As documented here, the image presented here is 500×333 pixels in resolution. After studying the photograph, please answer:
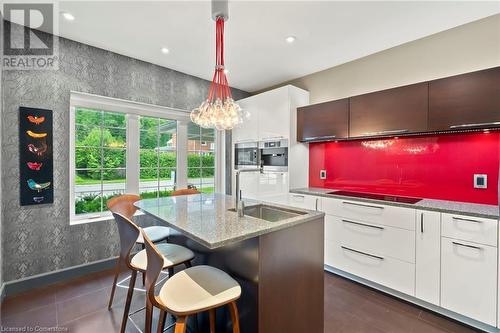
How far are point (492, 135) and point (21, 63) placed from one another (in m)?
4.42

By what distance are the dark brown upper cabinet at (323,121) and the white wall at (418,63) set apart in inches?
11.8

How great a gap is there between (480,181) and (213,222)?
2.43 m

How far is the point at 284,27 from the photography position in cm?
224

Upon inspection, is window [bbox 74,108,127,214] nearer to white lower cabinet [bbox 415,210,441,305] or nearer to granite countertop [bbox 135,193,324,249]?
granite countertop [bbox 135,193,324,249]

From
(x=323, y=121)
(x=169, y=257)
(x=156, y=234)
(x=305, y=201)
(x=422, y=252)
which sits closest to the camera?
(x=169, y=257)

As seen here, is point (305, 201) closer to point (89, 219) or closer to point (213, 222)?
point (213, 222)

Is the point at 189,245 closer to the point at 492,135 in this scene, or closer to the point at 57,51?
the point at 57,51

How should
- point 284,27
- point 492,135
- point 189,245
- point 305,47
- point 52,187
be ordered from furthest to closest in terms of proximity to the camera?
point 305,47 < point 52,187 < point 284,27 < point 492,135 < point 189,245

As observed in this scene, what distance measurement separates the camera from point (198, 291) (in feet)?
3.97

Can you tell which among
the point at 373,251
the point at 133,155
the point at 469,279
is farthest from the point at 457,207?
the point at 133,155

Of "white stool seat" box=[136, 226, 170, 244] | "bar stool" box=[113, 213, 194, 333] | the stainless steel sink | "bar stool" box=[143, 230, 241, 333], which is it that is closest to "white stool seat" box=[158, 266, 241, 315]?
"bar stool" box=[143, 230, 241, 333]

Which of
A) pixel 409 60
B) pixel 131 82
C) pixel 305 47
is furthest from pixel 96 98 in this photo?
pixel 409 60

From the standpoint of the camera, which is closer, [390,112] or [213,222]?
[213,222]

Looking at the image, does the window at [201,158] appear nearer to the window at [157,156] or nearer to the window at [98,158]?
the window at [157,156]
